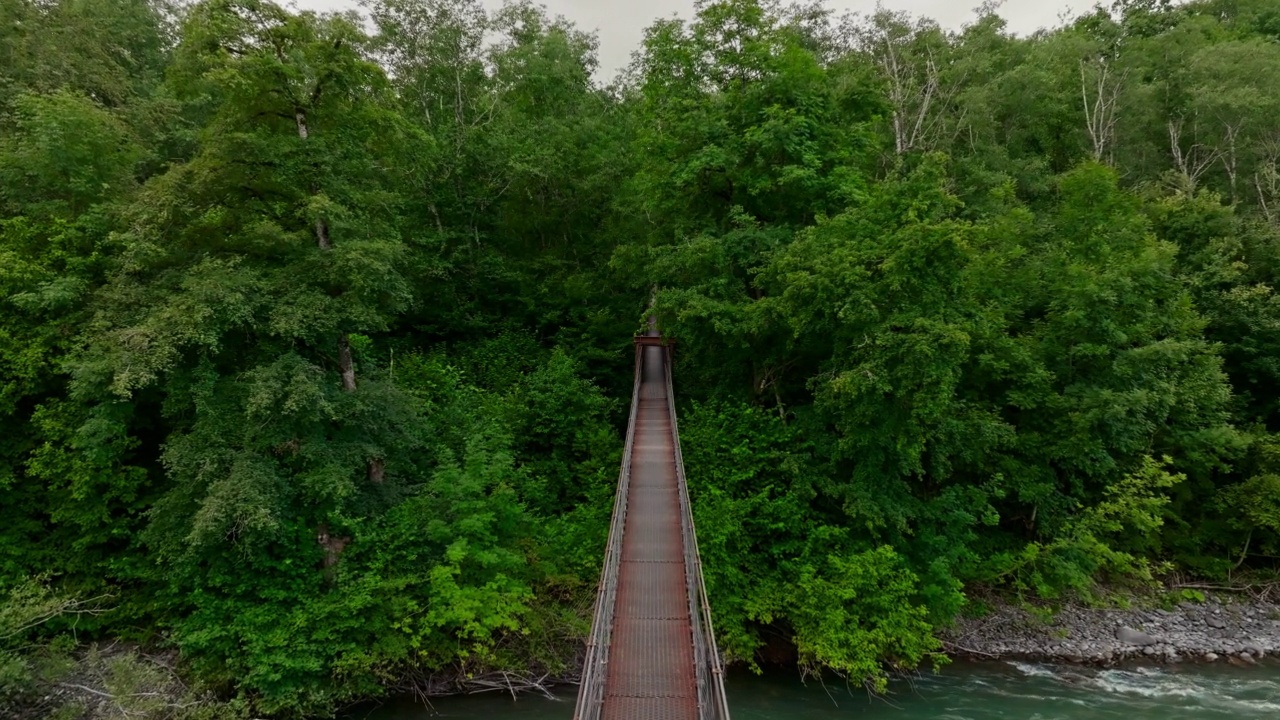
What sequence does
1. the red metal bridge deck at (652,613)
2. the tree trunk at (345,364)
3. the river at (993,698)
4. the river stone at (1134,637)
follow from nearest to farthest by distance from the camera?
the red metal bridge deck at (652,613)
the river at (993,698)
the tree trunk at (345,364)
the river stone at (1134,637)

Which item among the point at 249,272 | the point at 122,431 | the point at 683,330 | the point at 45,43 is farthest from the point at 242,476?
the point at 45,43

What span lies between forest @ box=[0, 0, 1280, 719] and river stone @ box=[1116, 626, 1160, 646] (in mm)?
1069

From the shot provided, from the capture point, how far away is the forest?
812cm

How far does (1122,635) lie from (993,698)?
163 inches

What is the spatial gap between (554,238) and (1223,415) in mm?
17431

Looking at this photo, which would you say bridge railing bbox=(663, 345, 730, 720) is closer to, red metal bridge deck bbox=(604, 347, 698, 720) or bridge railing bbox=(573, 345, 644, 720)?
red metal bridge deck bbox=(604, 347, 698, 720)

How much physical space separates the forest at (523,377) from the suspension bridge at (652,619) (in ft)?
4.91

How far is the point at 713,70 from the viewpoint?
12.3m

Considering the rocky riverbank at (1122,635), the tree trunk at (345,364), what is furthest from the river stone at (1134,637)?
the tree trunk at (345,364)

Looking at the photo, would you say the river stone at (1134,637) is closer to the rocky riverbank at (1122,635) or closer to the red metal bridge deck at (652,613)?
the rocky riverbank at (1122,635)

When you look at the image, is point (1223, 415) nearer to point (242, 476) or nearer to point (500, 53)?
point (242, 476)

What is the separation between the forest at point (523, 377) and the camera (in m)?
8.12

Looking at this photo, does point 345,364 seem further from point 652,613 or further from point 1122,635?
point 1122,635

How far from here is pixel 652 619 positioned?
6.23 m
